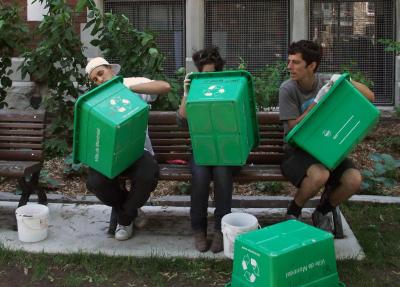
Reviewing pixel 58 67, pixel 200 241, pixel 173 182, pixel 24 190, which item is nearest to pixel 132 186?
pixel 200 241

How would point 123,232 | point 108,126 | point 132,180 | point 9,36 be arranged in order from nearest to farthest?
point 108,126
point 132,180
point 123,232
point 9,36

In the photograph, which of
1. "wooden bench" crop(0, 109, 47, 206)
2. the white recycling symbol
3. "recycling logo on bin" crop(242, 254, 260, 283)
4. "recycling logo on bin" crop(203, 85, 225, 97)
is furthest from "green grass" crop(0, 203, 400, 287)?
"recycling logo on bin" crop(203, 85, 225, 97)

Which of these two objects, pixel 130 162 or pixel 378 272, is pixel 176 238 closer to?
pixel 130 162

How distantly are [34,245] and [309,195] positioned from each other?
1.95 metres

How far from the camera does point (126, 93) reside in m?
4.09

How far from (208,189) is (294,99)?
871 millimetres

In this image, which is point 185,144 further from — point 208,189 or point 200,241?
point 200,241

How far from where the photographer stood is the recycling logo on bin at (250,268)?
3.26 meters

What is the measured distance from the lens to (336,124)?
3.95 metres

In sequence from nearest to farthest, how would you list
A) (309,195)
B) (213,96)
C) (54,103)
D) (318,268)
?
1. (318,268)
2. (213,96)
3. (309,195)
4. (54,103)

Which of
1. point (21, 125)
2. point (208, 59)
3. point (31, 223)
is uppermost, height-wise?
point (208, 59)

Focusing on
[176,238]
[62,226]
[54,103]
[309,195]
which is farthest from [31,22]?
[309,195]

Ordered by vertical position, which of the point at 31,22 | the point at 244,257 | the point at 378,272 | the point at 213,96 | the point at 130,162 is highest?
the point at 31,22

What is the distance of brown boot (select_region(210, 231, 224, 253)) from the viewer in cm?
419
